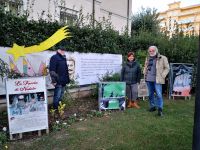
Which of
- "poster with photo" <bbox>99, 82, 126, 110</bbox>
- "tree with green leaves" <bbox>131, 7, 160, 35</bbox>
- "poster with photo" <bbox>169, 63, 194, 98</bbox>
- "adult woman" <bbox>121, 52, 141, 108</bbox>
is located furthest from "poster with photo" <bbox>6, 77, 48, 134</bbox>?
"tree with green leaves" <bbox>131, 7, 160, 35</bbox>

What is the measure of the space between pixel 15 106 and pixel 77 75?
345 centimetres

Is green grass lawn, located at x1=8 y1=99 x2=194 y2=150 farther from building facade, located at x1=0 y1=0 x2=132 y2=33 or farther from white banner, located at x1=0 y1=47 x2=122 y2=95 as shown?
building facade, located at x1=0 y1=0 x2=132 y2=33

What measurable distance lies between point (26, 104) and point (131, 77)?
375 centimetres

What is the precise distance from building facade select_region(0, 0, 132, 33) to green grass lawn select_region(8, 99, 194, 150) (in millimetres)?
3555

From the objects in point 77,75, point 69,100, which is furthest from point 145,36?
point 69,100

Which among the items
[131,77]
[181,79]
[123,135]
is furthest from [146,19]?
[123,135]

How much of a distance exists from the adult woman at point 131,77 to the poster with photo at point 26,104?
129 inches

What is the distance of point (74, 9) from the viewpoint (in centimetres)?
1188

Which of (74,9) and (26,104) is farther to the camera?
(74,9)

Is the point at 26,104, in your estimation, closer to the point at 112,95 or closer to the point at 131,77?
the point at 112,95

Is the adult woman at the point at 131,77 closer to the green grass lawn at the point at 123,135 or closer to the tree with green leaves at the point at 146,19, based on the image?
the green grass lawn at the point at 123,135

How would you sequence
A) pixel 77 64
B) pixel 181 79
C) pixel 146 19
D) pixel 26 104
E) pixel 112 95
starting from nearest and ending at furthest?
pixel 26 104, pixel 112 95, pixel 77 64, pixel 181 79, pixel 146 19

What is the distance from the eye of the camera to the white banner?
6660mm

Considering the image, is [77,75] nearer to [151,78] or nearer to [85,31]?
[85,31]
